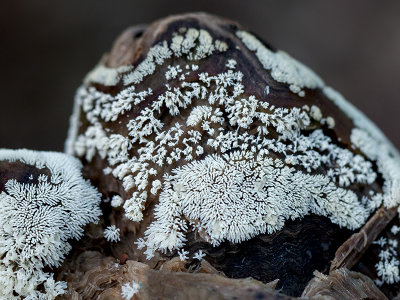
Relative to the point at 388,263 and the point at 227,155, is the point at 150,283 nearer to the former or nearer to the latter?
the point at 227,155

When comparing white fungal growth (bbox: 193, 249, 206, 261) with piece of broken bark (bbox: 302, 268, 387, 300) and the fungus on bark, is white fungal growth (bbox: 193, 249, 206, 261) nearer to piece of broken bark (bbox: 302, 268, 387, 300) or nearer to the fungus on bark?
the fungus on bark

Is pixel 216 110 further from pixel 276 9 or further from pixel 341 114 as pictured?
pixel 276 9

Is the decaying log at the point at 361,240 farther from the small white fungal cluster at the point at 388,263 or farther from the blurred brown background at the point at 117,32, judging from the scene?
the blurred brown background at the point at 117,32

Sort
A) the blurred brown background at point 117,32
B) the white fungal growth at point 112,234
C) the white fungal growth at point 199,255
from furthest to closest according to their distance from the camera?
the blurred brown background at point 117,32 < the white fungal growth at point 112,234 < the white fungal growth at point 199,255

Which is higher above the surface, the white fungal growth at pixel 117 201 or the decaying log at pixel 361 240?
the decaying log at pixel 361 240

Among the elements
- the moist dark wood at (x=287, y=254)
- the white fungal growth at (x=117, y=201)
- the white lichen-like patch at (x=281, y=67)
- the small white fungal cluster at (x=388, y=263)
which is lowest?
the white fungal growth at (x=117, y=201)

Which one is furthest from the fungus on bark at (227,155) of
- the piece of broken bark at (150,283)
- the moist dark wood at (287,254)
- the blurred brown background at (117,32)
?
the blurred brown background at (117,32)

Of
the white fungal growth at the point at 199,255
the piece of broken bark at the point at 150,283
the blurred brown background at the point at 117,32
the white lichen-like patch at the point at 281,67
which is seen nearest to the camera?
the piece of broken bark at the point at 150,283

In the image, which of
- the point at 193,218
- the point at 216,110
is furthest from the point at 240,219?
the point at 216,110
